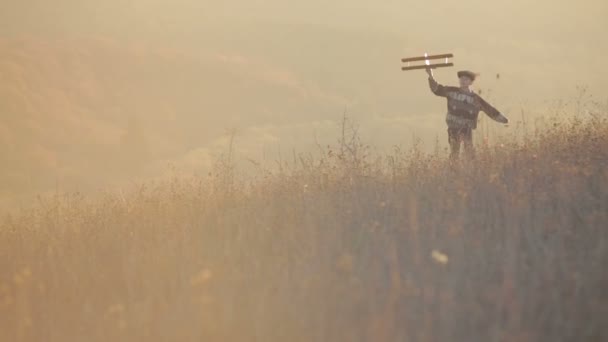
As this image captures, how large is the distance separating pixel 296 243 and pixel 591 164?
10.8ft

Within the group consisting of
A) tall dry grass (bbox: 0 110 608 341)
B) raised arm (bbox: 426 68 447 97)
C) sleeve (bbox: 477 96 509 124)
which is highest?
raised arm (bbox: 426 68 447 97)

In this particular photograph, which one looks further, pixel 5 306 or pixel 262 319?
pixel 5 306

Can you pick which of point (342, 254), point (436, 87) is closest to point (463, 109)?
point (436, 87)

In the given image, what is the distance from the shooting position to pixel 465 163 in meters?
8.76

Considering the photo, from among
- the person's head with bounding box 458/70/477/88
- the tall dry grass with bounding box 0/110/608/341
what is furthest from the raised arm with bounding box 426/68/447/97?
the tall dry grass with bounding box 0/110/608/341

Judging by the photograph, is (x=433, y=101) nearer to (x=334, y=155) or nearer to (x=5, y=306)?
(x=334, y=155)

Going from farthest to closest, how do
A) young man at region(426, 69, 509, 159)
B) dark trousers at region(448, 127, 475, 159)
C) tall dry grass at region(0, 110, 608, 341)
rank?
young man at region(426, 69, 509, 159), dark trousers at region(448, 127, 475, 159), tall dry grass at region(0, 110, 608, 341)

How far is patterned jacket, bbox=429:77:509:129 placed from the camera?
10375 millimetres

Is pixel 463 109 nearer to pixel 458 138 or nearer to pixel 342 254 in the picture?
pixel 458 138

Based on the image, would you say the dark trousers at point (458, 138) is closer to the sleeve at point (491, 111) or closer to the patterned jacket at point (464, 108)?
the patterned jacket at point (464, 108)

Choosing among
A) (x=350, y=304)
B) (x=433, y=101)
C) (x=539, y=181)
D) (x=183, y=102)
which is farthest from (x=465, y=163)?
(x=433, y=101)

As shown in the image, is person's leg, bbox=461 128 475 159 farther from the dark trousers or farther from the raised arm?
the raised arm

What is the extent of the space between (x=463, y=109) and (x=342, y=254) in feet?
14.8

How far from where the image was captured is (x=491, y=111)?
10.4 m
